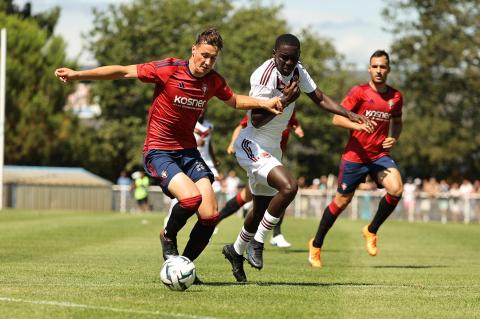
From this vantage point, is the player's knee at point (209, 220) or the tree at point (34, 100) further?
the tree at point (34, 100)

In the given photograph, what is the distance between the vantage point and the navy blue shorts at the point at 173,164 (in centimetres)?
1071

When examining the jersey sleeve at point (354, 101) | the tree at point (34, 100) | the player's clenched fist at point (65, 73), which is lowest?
the tree at point (34, 100)

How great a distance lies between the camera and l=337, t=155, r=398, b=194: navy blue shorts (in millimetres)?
14715

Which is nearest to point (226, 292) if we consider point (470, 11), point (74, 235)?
point (74, 235)

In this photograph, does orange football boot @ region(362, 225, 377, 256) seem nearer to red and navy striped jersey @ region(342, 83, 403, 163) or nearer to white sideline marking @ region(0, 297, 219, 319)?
red and navy striped jersey @ region(342, 83, 403, 163)

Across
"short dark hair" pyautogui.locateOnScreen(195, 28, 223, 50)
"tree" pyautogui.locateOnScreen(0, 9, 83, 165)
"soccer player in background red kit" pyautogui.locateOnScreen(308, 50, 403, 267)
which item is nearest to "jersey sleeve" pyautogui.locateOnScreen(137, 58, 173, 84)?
"short dark hair" pyautogui.locateOnScreen(195, 28, 223, 50)

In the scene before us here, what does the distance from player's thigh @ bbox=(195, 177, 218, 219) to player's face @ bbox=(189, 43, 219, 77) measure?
3.47ft

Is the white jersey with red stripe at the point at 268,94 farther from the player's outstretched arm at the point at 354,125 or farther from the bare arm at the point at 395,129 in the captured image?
the bare arm at the point at 395,129

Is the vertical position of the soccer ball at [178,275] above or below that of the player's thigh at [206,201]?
below

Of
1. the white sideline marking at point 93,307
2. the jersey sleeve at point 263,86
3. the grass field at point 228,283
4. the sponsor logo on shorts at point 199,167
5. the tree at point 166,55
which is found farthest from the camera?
the tree at point 166,55

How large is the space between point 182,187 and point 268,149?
174cm

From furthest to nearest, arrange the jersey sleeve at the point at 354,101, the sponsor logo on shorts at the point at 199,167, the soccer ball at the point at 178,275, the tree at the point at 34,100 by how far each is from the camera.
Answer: the tree at the point at 34,100
the jersey sleeve at the point at 354,101
the sponsor logo on shorts at the point at 199,167
the soccer ball at the point at 178,275

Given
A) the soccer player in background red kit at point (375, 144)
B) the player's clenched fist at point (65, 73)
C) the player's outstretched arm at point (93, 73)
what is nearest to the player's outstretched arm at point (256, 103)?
the player's outstretched arm at point (93, 73)

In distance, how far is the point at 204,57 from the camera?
35.1 ft
